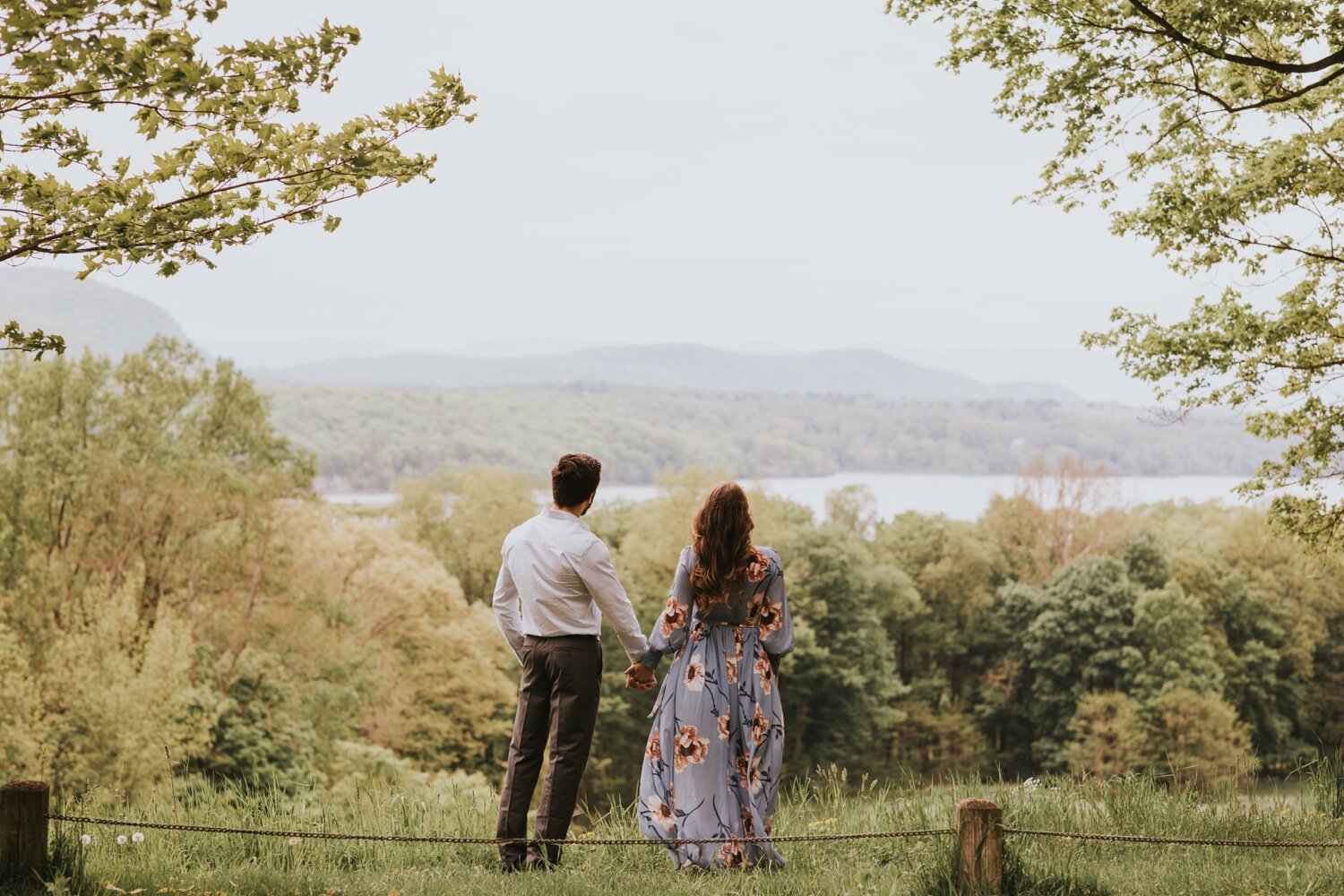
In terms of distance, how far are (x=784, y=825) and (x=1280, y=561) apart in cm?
4352

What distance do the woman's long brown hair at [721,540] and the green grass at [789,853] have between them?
4.17ft

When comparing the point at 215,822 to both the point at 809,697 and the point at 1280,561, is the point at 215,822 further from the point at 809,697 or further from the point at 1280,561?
the point at 1280,561

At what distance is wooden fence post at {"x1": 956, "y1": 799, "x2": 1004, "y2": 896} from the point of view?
4.47 metres

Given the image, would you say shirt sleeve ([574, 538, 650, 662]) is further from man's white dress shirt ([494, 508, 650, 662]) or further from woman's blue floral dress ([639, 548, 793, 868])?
woman's blue floral dress ([639, 548, 793, 868])

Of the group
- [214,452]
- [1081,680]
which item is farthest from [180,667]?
[1081,680]

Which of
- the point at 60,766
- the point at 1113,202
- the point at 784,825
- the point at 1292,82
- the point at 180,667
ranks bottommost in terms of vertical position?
the point at 60,766

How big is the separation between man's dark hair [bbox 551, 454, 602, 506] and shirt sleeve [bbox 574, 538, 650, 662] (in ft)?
0.71

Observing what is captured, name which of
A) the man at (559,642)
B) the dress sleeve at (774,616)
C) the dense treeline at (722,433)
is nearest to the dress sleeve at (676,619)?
the man at (559,642)

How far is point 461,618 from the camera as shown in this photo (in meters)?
33.0

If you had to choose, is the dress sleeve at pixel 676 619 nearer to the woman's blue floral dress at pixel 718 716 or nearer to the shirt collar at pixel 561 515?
the woman's blue floral dress at pixel 718 716

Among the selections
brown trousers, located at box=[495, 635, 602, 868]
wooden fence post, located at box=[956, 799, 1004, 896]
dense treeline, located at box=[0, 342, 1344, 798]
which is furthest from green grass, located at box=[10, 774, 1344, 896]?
dense treeline, located at box=[0, 342, 1344, 798]

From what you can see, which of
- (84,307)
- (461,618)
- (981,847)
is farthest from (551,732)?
(84,307)

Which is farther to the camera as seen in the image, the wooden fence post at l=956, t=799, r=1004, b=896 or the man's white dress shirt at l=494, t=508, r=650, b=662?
the man's white dress shirt at l=494, t=508, r=650, b=662

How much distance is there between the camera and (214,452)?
2652 cm
